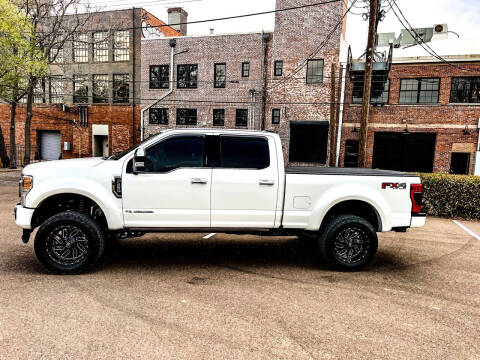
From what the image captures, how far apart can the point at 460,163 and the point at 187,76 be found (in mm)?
20722

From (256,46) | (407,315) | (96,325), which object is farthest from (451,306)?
(256,46)

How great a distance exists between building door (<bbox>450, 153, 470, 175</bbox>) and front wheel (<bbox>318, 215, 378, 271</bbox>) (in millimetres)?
20802

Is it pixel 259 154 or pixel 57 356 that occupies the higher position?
pixel 259 154

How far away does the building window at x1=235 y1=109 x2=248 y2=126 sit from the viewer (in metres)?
27.1

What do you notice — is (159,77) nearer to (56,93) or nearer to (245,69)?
(245,69)

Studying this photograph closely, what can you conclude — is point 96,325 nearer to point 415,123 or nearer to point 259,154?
point 259,154

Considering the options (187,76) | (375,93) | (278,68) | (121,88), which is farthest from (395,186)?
(121,88)

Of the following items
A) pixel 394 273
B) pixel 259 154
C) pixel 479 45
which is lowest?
pixel 394 273

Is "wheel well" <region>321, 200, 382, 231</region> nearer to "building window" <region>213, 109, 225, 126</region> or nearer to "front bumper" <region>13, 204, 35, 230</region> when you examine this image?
"front bumper" <region>13, 204, 35, 230</region>

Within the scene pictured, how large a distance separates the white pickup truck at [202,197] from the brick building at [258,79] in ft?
65.6

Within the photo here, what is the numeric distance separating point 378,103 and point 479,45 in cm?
811

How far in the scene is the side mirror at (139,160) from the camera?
5.04 meters

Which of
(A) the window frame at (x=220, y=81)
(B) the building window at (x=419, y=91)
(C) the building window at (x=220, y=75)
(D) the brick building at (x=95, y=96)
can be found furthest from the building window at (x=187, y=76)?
(B) the building window at (x=419, y=91)

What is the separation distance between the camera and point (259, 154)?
562 cm
